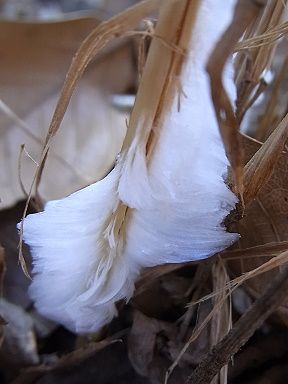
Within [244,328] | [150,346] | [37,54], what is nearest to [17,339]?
[150,346]

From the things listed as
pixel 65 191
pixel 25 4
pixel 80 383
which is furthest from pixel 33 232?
pixel 25 4

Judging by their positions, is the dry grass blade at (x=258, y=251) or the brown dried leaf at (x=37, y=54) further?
the brown dried leaf at (x=37, y=54)

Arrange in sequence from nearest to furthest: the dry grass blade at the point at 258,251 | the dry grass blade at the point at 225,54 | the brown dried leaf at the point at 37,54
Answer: the dry grass blade at the point at 225,54
the dry grass blade at the point at 258,251
the brown dried leaf at the point at 37,54

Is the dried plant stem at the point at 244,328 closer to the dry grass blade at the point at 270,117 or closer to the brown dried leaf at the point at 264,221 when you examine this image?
the brown dried leaf at the point at 264,221

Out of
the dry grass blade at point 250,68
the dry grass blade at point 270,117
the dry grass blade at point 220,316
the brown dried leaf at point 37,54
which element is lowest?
the dry grass blade at point 220,316

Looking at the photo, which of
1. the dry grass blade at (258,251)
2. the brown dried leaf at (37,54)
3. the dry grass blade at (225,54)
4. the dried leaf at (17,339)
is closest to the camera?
the dry grass blade at (225,54)

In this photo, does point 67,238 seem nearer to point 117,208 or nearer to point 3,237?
point 117,208

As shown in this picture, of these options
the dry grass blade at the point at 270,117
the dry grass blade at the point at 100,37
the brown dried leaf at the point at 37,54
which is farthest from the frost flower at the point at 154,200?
the brown dried leaf at the point at 37,54
